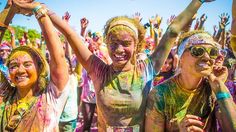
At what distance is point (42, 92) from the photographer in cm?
284

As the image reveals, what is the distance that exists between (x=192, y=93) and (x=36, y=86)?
1.29 meters

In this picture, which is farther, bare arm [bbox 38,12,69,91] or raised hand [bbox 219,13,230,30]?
raised hand [bbox 219,13,230,30]

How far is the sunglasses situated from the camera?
8.29 feet

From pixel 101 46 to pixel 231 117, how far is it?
4957 mm

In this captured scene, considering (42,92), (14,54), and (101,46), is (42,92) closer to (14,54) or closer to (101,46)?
(14,54)

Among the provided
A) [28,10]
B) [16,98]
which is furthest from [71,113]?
[28,10]

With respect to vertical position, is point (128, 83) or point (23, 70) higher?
point (23, 70)

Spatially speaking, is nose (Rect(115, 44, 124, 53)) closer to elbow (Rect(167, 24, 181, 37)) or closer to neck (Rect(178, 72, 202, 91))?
elbow (Rect(167, 24, 181, 37))

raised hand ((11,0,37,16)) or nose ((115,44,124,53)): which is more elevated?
raised hand ((11,0,37,16))

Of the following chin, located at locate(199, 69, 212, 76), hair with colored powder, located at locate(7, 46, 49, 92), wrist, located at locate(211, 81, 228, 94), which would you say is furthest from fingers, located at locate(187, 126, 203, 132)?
hair with colored powder, located at locate(7, 46, 49, 92)

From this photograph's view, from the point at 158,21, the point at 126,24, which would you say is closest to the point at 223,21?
the point at 158,21

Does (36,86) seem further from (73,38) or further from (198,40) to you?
(198,40)

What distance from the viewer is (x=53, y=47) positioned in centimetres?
270

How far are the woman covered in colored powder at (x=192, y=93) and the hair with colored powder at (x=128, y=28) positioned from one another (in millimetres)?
467
